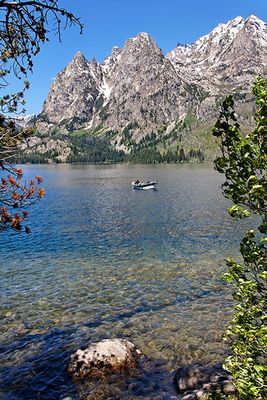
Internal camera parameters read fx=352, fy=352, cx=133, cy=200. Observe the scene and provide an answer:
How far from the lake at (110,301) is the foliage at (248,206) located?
10.0m

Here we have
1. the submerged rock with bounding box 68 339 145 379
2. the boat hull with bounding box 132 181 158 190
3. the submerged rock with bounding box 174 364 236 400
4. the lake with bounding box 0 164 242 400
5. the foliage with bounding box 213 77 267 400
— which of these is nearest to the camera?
the foliage with bounding box 213 77 267 400

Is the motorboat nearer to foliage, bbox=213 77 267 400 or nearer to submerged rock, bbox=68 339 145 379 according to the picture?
submerged rock, bbox=68 339 145 379

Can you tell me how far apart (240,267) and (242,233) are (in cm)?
4662

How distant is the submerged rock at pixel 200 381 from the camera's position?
45.8 feet

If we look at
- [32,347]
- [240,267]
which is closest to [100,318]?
[32,347]

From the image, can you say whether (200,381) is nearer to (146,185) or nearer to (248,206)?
(248,206)

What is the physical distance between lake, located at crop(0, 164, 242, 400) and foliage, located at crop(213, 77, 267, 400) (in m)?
10.0

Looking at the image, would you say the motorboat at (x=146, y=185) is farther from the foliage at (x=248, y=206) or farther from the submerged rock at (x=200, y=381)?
the foliage at (x=248, y=206)

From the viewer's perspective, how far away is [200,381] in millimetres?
15469

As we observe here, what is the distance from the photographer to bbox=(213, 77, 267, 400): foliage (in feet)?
20.8

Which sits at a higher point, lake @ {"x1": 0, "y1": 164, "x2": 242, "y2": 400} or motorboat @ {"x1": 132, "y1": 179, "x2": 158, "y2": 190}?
lake @ {"x1": 0, "y1": 164, "x2": 242, "y2": 400}

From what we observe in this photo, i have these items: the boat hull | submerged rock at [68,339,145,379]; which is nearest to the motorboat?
the boat hull

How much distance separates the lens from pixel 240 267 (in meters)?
7.35

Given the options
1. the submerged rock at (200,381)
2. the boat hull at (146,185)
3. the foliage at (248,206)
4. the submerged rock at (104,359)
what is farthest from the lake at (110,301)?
the boat hull at (146,185)
